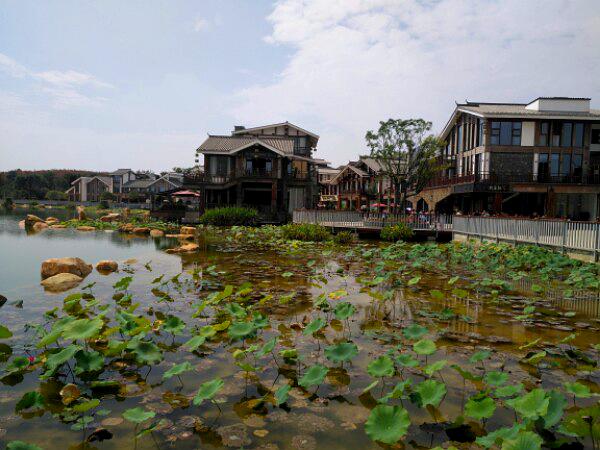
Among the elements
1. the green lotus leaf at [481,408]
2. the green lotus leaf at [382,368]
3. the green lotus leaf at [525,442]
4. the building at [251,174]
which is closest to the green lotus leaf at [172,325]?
the green lotus leaf at [382,368]

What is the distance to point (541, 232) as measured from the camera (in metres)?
15.1

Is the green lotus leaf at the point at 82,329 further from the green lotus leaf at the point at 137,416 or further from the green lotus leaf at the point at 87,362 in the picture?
the green lotus leaf at the point at 137,416

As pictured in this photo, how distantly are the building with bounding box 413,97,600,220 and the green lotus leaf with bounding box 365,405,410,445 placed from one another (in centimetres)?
2669

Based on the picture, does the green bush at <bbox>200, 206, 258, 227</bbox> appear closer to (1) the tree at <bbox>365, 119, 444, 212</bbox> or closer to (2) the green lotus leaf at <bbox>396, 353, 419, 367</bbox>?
(1) the tree at <bbox>365, 119, 444, 212</bbox>

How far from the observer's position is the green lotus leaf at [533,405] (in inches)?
117

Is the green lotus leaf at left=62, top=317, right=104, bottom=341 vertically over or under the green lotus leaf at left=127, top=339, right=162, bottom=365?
over

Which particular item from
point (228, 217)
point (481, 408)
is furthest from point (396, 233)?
point (481, 408)

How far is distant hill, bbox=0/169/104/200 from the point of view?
267 ft

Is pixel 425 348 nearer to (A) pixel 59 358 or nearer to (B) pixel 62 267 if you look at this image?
(A) pixel 59 358

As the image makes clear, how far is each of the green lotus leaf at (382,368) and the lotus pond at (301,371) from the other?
1cm

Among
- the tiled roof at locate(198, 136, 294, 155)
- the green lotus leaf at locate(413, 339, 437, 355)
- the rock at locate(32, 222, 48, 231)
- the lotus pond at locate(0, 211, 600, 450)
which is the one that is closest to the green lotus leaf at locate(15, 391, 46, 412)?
the lotus pond at locate(0, 211, 600, 450)

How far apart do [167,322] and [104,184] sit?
8943cm

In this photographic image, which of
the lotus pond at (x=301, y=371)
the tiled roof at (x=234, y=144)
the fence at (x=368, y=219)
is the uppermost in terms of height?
the tiled roof at (x=234, y=144)

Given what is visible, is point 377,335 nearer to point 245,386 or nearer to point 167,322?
point 245,386
